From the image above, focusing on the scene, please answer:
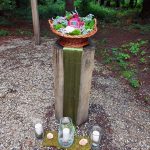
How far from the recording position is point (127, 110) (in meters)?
4.45

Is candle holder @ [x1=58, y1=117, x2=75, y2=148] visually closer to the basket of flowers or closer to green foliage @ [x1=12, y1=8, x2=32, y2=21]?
the basket of flowers

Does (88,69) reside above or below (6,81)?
above

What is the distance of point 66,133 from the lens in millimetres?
3434

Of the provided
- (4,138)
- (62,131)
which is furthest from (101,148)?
(4,138)

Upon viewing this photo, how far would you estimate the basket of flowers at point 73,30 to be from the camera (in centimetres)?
316

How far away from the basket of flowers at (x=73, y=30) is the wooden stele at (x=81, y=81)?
0.12m

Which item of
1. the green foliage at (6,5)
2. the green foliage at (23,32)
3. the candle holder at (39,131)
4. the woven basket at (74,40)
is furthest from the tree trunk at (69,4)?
the candle holder at (39,131)

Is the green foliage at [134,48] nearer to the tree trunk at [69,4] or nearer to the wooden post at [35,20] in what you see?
the tree trunk at [69,4]

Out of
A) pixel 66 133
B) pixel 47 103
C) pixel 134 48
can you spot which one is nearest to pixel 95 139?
pixel 66 133

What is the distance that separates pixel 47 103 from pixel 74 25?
1774 mm

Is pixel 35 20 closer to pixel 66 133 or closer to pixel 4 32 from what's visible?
pixel 4 32

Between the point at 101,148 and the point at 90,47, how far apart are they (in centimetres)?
153

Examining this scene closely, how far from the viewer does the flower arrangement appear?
3.20 meters

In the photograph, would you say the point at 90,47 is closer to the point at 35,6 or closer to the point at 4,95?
the point at 4,95
